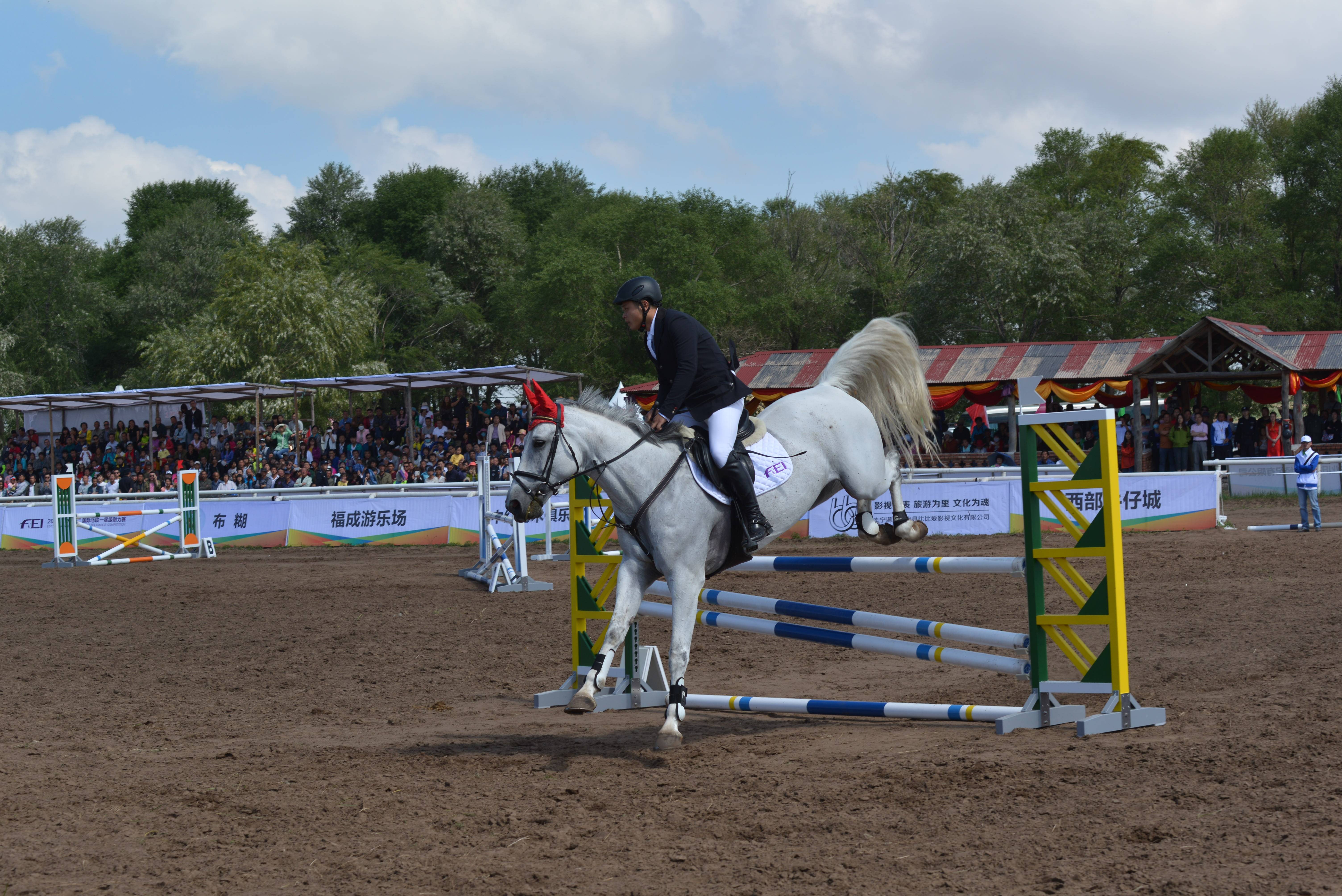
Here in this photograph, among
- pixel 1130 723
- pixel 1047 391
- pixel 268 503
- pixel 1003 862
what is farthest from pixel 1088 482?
pixel 1047 391

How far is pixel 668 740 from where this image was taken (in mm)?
5203

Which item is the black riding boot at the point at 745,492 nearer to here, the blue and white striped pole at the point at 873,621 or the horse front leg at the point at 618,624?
the blue and white striped pole at the point at 873,621

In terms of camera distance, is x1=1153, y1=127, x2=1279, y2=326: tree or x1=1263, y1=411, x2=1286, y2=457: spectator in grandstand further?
x1=1153, y1=127, x2=1279, y2=326: tree

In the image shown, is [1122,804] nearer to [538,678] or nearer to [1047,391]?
[538,678]

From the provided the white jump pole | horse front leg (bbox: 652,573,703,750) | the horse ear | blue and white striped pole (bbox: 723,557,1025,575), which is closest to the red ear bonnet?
the horse ear

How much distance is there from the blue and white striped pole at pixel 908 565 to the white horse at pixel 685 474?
0.21 meters

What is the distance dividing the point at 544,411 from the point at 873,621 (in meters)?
2.01

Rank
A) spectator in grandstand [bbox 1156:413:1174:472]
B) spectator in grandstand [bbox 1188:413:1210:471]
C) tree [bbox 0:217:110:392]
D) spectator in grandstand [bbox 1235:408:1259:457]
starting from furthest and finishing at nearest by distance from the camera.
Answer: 1. tree [bbox 0:217:110:392]
2. spectator in grandstand [bbox 1235:408:1259:457]
3. spectator in grandstand [bbox 1156:413:1174:472]
4. spectator in grandstand [bbox 1188:413:1210:471]

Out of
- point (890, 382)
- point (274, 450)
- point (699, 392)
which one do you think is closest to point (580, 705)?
point (699, 392)

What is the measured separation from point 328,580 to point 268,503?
6879 mm

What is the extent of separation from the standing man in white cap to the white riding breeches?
39.8 ft

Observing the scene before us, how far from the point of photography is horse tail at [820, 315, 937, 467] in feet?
20.9

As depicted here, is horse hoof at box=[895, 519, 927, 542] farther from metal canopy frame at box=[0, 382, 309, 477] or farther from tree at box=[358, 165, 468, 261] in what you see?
tree at box=[358, 165, 468, 261]

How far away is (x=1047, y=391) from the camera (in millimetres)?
25172
